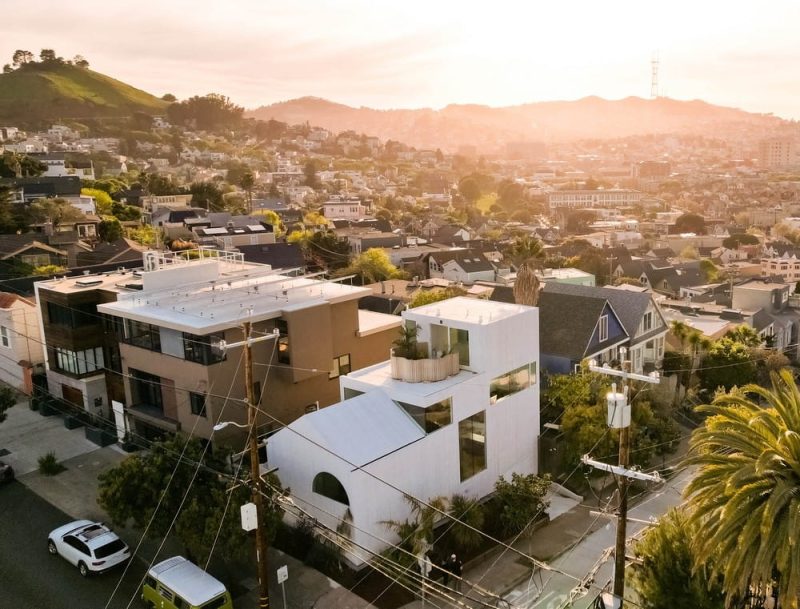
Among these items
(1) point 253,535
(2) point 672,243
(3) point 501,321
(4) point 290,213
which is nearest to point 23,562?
(1) point 253,535

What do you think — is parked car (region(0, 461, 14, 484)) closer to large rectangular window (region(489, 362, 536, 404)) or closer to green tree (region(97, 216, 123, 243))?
large rectangular window (region(489, 362, 536, 404))

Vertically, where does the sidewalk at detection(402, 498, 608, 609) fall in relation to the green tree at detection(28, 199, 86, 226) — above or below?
below

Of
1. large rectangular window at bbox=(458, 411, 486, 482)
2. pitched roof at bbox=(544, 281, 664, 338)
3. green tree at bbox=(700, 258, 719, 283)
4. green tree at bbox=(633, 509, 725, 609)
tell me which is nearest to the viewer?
green tree at bbox=(633, 509, 725, 609)

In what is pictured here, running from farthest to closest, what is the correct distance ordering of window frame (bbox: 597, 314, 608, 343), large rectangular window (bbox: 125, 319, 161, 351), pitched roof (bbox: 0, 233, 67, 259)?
pitched roof (bbox: 0, 233, 67, 259)
window frame (bbox: 597, 314, 608, 343)
large rectangular window (bbox: 125, 319, 161, 351)

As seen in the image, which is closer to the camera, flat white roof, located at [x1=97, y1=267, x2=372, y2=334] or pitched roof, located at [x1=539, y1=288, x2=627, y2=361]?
flat white roof, located at [x1=97, y1=267, x2=372, y2=334]

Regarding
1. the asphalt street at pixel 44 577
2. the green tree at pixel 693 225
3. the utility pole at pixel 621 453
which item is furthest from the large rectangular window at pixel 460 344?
the green tree at pixel 693 225

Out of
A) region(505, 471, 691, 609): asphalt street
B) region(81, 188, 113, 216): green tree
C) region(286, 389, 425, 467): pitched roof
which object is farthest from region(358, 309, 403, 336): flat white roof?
region(81, 188, 113, 216): green tree

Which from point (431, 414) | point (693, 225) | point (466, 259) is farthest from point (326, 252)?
point (693, 225)
